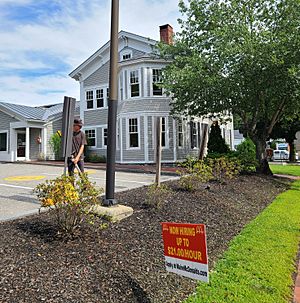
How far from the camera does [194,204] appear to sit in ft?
22.0

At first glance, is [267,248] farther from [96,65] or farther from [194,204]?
[96,65]

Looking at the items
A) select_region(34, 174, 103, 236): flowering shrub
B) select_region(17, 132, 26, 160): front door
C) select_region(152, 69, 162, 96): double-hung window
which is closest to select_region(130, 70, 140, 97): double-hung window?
select_region(152, 69, 162, 96): double-hung window

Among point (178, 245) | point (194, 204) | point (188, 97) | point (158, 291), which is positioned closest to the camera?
point (178, 245)

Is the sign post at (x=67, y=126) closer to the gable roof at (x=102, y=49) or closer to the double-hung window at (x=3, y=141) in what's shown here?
the gable roof at (x=102, y=49)

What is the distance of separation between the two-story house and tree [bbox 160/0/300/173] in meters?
4.02

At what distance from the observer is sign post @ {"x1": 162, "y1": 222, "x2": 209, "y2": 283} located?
2715mm

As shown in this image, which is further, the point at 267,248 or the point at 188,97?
the point at 188,97

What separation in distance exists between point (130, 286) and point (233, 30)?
12.2 meters

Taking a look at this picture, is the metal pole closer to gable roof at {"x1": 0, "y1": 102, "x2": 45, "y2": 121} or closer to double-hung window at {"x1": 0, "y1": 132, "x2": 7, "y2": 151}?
gable roof at {"x1": 0, "y1": 102, "x2": 45, "y2": 121}

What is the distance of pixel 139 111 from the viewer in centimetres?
1906

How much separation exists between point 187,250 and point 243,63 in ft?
35.0

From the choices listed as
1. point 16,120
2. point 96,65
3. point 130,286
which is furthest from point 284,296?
point 16,120

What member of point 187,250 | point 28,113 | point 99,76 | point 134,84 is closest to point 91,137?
point 99,76

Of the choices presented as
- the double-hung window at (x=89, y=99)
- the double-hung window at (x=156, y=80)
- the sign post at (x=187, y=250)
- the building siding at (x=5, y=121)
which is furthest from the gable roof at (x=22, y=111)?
the sign post at (x=187, y=250)
